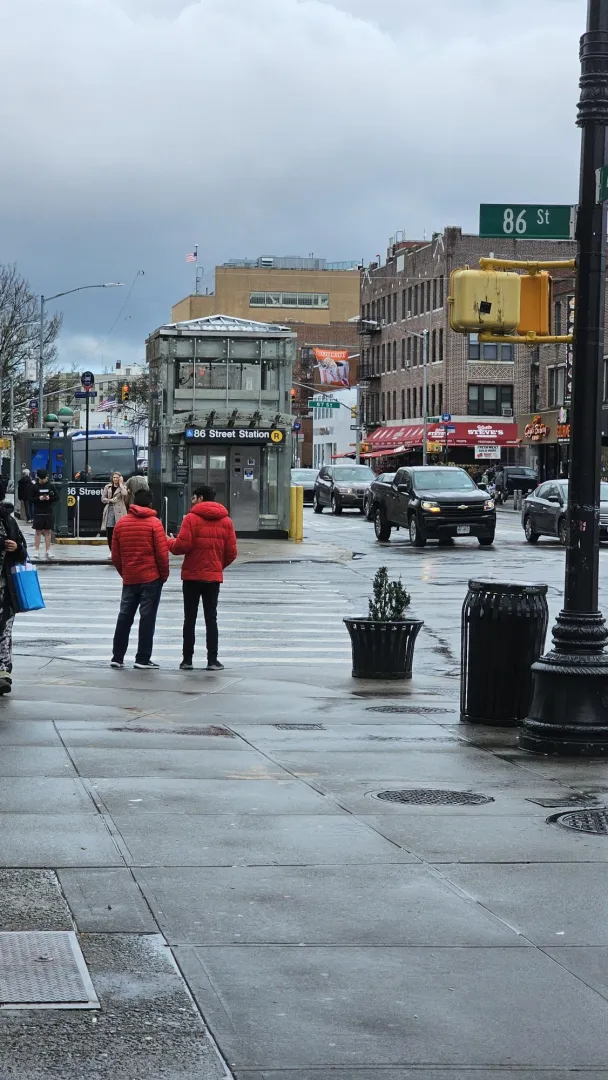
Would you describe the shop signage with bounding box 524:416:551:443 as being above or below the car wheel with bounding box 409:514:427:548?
above

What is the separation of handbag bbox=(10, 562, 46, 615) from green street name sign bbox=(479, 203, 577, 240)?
4566 mm

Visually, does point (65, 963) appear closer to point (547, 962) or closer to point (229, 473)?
point (547, 962)

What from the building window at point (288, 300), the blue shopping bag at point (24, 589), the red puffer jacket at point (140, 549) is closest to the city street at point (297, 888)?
the blue shopping bag at point (24, 589)

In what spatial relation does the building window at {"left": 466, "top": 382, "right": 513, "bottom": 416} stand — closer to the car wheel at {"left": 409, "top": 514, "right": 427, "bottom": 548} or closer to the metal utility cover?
the car wheel at {"left": 409, "top": 514, "right": 427, "bottom": 548}

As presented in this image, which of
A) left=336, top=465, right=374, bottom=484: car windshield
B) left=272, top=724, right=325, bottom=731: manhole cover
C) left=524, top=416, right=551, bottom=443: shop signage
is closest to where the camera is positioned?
left=272, top=724, right=325, bottom=731: manhole cover

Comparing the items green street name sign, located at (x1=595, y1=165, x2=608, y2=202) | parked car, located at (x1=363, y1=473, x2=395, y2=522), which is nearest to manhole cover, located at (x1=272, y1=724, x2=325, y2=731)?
green street name sign, located at (x1=595, y1=165, x2=608, y2=202)

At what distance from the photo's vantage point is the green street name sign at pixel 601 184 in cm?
975

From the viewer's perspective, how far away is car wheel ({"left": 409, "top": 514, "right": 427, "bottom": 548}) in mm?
35969

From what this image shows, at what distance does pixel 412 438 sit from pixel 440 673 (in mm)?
78460

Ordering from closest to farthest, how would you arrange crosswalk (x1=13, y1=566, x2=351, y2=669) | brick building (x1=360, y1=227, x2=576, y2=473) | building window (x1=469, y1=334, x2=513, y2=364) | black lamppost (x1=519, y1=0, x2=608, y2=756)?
black lamppost (x1=519, y1=0, x2=608, y2=756), crosswalk (x1=13, y1=566, x2=351, y2=669), brick building (x1=360, y1=227, x2=576, y2=473), building window (x1=469, y1=334, x2=513, y2=364)

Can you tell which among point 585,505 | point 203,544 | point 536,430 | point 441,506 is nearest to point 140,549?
point 203,544

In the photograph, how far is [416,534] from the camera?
36344mm

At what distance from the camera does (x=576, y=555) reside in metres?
10.0

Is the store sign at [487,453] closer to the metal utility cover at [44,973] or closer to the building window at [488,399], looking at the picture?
the building window at [488,399]
